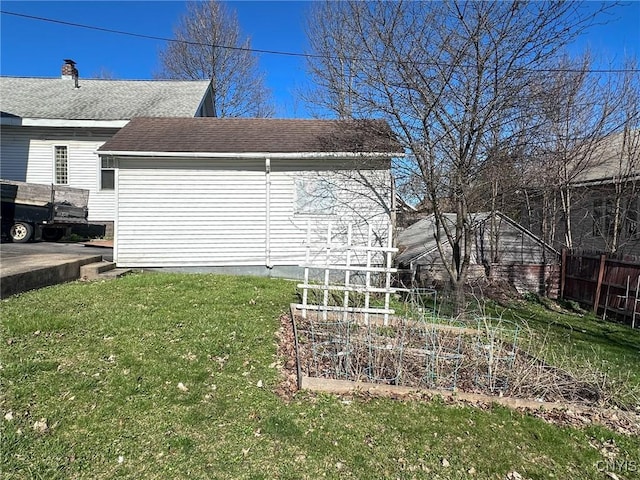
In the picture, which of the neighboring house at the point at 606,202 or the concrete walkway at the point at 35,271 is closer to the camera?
the concrete walkway at the point at 35,271

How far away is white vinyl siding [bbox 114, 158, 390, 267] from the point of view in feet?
31.4

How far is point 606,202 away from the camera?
13836 mm

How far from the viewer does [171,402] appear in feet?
11.5

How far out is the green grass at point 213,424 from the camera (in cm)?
284

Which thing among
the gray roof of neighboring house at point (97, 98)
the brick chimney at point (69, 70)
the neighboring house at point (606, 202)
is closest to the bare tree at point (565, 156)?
the neighboring house at point (606, 202)

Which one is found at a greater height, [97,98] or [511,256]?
[97,98]

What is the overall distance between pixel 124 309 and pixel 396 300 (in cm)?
523

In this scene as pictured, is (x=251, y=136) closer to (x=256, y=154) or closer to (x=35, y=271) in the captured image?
(x=256, y=154)

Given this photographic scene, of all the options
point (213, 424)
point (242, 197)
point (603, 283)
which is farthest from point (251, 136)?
point (603, 283)

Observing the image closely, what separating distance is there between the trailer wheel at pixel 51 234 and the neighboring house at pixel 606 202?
14.7 m

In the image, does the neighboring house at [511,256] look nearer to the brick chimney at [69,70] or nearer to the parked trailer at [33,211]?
the parked trailer at [33,211]

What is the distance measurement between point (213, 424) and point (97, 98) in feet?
52.8

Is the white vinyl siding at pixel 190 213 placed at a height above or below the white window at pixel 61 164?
below

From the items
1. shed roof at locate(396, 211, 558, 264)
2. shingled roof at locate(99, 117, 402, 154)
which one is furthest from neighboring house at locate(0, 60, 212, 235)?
shed roof at locate(396, 211, 558, 264)
